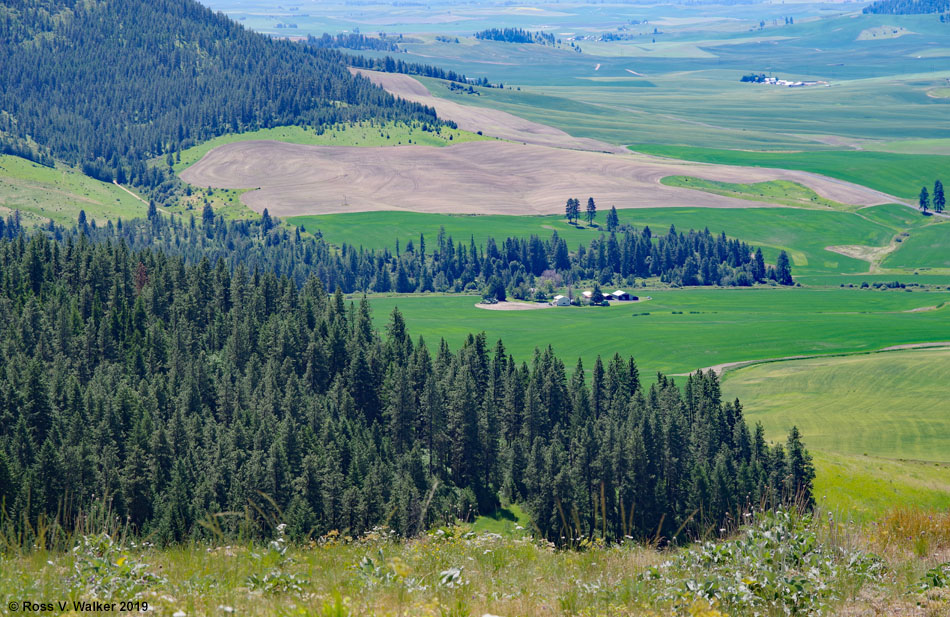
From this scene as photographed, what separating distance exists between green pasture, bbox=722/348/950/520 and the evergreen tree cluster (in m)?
7.56

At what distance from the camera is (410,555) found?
23.5 m

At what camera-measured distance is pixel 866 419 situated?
156250 mm

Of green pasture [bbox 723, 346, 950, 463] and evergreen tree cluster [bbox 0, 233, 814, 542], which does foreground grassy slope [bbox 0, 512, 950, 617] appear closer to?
evergreen tree cluster [bbox 0, 233, 814, 542]

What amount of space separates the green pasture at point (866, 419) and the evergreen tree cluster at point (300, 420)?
7.56 metres

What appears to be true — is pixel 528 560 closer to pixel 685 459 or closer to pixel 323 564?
pixel 323 564

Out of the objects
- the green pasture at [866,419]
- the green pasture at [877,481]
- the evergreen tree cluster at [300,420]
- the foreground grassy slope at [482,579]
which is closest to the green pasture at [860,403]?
the green pasture at [866,419]

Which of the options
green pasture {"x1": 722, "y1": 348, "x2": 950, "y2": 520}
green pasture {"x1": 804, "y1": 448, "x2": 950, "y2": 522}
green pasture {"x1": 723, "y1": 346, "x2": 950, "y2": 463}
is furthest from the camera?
green pasture {"x1": 723, "y1": 346, "x2": 950, "y2": 463}

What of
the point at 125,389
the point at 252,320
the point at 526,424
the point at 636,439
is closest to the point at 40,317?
the point at 252,320

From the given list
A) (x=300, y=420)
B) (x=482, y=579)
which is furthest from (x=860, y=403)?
(x=482, y=579)


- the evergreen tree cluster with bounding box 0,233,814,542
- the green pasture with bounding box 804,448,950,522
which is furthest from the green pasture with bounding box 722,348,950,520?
the evergreen tree cluster with bounding box 0,233,814,542

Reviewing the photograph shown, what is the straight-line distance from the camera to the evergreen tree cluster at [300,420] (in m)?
93.6

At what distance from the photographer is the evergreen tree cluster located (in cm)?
9356

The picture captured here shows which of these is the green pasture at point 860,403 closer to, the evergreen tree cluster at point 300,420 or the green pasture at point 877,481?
the green pasture at point 877,481

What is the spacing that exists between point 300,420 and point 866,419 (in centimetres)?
9087
